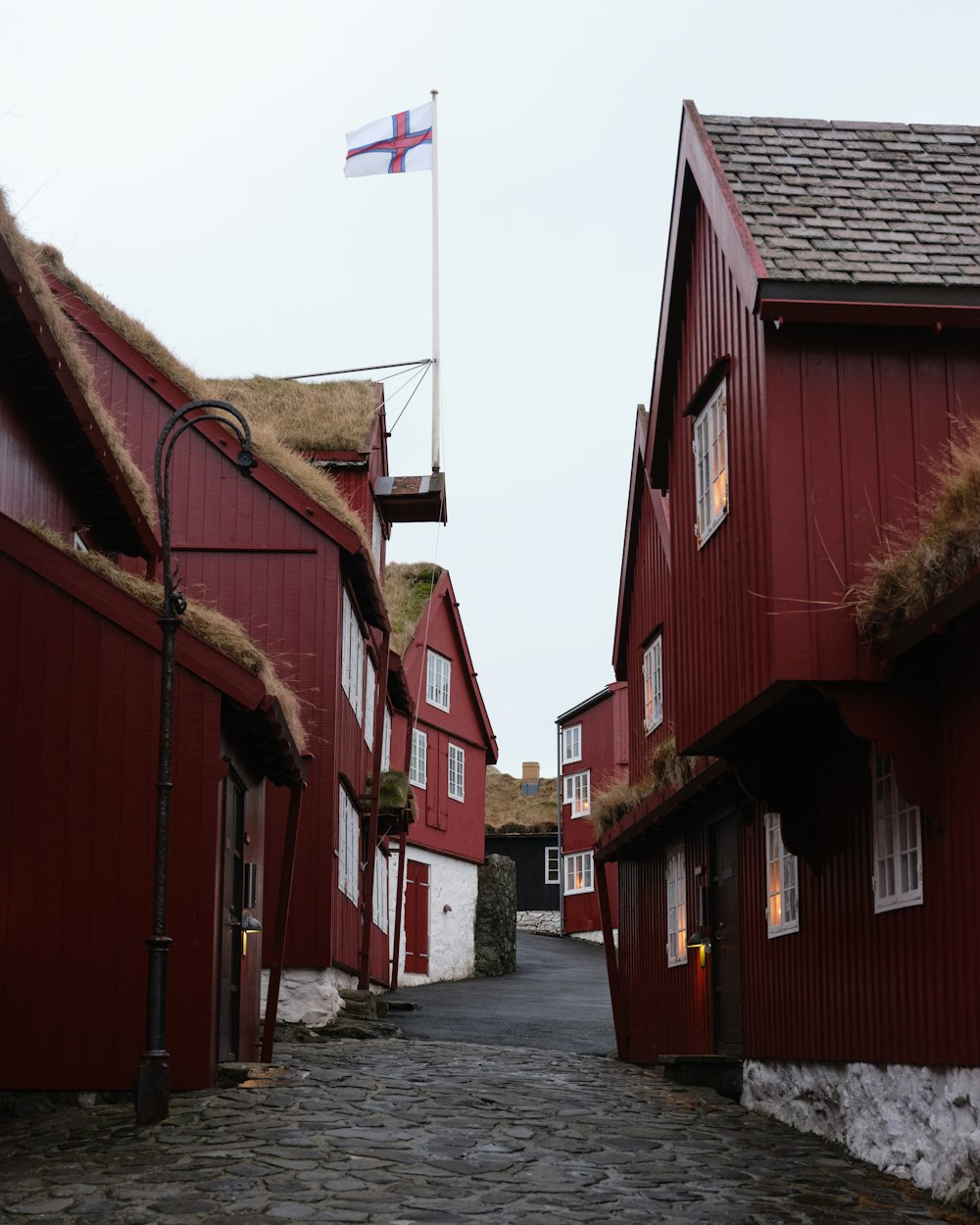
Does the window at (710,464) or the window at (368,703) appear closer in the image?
the window at (710,464)

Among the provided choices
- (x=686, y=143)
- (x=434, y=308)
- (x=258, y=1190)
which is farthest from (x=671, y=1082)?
(x=434, y=308)

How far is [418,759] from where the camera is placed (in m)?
36.1

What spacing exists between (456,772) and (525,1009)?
1328cm

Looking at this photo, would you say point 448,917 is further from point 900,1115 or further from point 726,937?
point 900,1115

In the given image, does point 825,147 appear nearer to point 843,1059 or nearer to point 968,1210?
point 843,1059

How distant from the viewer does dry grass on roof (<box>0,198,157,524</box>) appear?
12.1 meters

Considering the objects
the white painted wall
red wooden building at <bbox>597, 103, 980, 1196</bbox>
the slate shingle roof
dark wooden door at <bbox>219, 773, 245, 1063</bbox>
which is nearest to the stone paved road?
red wooden building at <bbox>597, 103, 980, 1196</bbox>

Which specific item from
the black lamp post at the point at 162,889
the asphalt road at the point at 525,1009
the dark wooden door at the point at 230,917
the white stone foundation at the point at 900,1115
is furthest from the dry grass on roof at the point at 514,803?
the black lamp post at the point at 162,889

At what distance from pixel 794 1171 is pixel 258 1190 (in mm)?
3526

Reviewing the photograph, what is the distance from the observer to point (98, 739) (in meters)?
12.6

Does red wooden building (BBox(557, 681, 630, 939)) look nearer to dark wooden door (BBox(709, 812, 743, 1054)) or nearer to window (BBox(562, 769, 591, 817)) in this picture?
window (BBox(562, 769, 591, 817))

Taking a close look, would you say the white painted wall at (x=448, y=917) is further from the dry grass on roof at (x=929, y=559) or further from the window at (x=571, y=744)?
the dry grass on roof at (x=929, y=559)

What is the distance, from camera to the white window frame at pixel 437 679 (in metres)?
36.7

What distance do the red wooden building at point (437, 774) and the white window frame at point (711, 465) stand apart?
1893 centimetres
